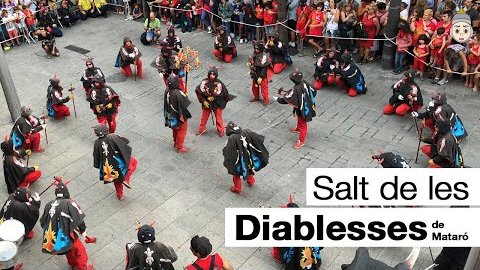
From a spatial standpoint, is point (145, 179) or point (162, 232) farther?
point (145, 179)

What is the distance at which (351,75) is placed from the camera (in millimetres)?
12805

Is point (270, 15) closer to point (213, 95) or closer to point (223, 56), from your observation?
point (223, 56)

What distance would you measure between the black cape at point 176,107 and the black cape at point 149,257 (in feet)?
12.5

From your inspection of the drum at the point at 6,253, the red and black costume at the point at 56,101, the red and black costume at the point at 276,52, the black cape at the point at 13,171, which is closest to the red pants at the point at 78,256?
the drum at the point at 6,253

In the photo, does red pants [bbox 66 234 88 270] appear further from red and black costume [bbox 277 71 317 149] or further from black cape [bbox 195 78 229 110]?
red and black costume [bbox 277 71 317 149]

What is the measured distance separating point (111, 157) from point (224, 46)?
6.20 m

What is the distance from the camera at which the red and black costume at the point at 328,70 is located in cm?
1298

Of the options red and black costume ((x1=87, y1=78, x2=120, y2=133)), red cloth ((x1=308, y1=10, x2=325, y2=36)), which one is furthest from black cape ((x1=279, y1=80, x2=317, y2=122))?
red cloth ((x1=308, y1=10, x2=325, y2=36))

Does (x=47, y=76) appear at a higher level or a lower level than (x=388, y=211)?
lower

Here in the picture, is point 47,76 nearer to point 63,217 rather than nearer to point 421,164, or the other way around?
point 63,217

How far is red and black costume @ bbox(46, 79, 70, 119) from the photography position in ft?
40.3

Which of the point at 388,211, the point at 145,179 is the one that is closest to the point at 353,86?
the point at 145,179

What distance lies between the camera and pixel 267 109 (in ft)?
41.7

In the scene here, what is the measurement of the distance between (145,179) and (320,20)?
262 inches
